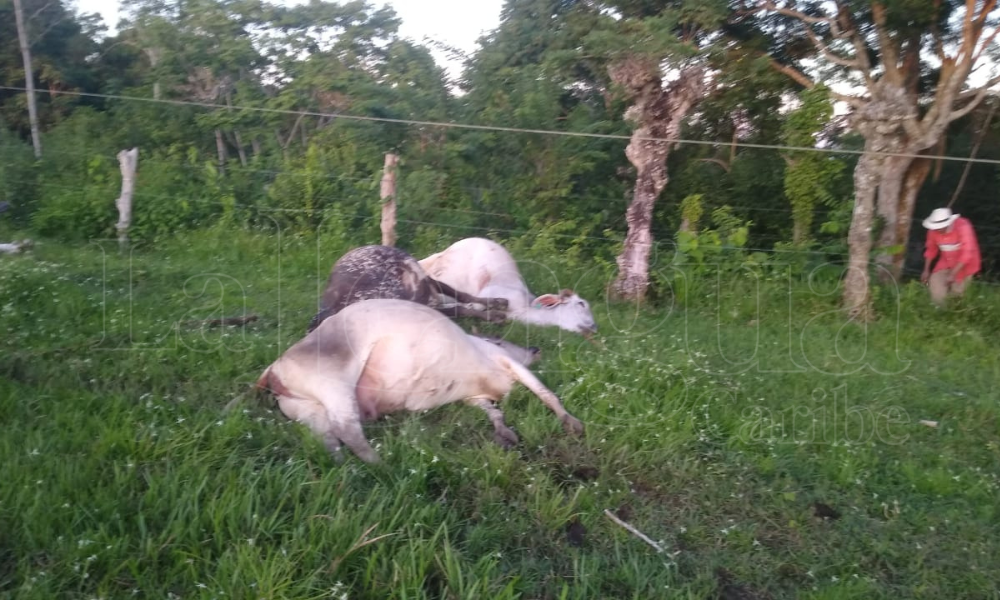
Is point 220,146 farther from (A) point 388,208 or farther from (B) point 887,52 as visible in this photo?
(B) point 887,52

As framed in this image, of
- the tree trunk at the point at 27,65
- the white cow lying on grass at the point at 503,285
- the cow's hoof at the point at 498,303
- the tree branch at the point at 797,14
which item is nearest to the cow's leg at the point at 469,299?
the cow's hoof at the point at 498,303

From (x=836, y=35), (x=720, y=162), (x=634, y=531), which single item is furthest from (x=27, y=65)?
(x=634, y=531)

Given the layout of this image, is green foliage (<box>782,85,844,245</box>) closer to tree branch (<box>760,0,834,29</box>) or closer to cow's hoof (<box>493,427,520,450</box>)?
tree branch (<box>760,0,834,29</box>)

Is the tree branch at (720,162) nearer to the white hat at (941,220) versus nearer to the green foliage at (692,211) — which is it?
the green foliage at (692,211)

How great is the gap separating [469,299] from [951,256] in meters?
4.77

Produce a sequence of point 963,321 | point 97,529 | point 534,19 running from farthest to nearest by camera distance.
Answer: point 534,19 < point 963,321 < point 97,529

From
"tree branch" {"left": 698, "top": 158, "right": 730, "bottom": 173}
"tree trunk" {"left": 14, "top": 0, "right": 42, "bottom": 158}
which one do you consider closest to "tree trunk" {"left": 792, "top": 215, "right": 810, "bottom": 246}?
"tree branch" {"left": 698, "top": 158, "right": 730, "bottom": 173}

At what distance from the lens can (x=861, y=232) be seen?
7305 millimetres

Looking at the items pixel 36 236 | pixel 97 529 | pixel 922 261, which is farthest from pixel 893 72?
pixel 36 236

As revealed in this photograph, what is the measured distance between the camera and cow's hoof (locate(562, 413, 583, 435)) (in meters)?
3.90

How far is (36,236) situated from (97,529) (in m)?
6.84

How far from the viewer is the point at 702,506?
341 cm

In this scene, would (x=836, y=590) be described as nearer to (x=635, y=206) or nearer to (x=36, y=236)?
(x=635, y=206)

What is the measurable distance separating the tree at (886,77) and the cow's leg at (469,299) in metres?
3.23
